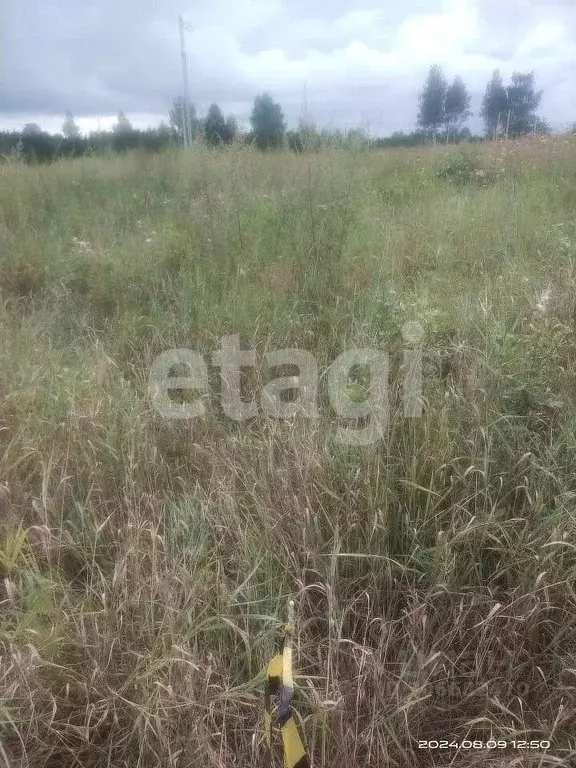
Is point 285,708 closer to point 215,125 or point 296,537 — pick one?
point 296,537

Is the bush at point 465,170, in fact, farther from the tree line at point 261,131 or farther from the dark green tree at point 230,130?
the dark green tree at point 230,130

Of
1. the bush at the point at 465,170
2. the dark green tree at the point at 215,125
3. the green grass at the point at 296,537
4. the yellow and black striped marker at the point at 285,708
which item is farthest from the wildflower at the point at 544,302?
the bush at the point at 465,170

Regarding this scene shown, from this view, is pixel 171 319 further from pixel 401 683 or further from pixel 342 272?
pixel 401 683

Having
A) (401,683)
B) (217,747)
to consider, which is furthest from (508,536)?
(217,747)

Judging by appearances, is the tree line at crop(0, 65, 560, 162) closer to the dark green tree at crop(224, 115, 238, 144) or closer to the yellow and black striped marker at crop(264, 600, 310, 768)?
the dark green tree at crop(224, 115, 238, 144)

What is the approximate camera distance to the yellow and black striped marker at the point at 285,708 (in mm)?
1232

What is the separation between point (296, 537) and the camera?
5.62ft

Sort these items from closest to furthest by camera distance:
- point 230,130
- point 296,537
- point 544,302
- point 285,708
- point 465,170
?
1. point 285,708
2. point 296,537
3. point 544,302
4. point 230,130
5. point 465,170

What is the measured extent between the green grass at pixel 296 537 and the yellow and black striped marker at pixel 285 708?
0.21 ft

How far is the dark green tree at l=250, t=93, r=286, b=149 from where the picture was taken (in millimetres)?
4051

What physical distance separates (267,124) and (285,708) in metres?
3.95

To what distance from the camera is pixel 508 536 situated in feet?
5.57

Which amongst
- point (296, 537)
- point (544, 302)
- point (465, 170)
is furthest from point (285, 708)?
point (465, 170)

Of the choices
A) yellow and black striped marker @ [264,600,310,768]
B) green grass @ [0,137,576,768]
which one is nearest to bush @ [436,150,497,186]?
green grass @ [0,137,576,768]
